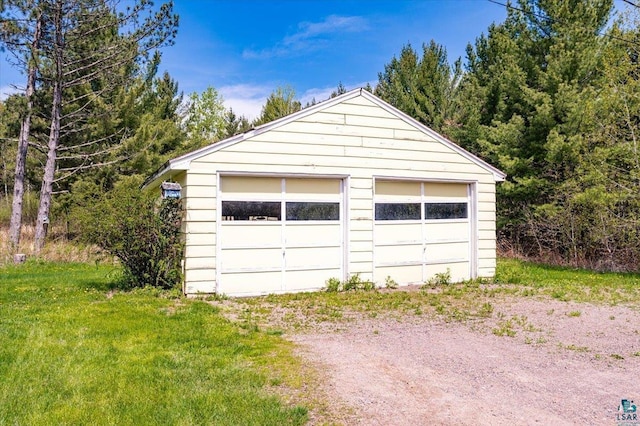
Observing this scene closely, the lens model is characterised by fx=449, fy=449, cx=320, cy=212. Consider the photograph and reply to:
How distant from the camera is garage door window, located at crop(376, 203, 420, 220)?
9234mm

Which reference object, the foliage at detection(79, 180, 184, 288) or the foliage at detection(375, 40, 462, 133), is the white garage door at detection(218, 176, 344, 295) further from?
the foliage at detection(375, 40, 462, 133)

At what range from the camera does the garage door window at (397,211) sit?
9234 millimetres

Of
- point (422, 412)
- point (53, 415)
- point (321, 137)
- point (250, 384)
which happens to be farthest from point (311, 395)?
point (321, 137)

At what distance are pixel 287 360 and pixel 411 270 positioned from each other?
5.64 m

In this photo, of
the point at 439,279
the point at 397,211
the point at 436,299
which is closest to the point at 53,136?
the point at 397,211

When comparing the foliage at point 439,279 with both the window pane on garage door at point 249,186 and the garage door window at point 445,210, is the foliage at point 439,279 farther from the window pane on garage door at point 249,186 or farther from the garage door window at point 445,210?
the window pane on garage door at point 249,186

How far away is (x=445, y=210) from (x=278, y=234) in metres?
3.88

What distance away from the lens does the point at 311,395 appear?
343 centimetres

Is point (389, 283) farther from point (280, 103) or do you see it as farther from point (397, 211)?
point (280, 103)

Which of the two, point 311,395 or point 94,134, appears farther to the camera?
point 94,134

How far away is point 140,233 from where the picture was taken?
7871mm

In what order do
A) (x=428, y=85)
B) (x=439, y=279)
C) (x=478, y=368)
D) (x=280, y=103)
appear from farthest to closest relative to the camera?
1. (x=280, y=103)
2. (x=428, y=85)
3. (x=439, y=279)
4. (x=478, y=368)

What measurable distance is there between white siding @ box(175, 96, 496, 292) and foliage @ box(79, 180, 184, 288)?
0.51 m

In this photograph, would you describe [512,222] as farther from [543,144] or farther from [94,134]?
[94,134]
